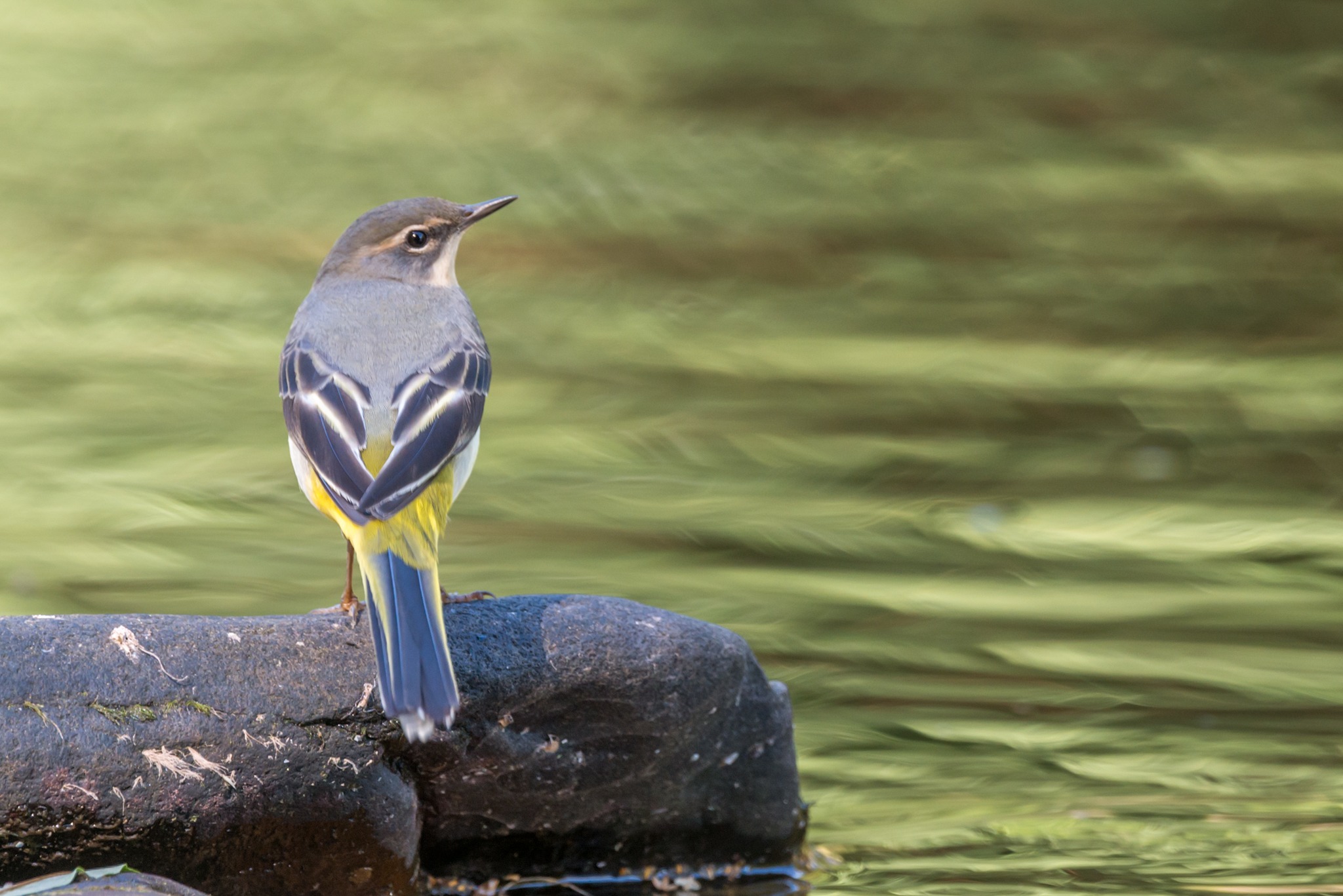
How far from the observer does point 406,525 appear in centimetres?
527

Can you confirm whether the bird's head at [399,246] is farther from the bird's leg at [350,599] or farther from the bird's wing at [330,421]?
the bird's leg at [350,599]

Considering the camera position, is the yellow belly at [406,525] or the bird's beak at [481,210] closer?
the yellow belly at [406,525]

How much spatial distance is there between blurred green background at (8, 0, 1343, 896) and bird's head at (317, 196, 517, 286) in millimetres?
1630

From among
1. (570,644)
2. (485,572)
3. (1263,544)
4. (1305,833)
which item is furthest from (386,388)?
(1263,544)

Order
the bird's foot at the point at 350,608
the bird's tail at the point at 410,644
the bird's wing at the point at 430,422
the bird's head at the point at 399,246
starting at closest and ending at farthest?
the bird's tail at the point at 410,644 < the bird's wing at the point at 430,422 < the bird's foot at the point at 350,608 < the bird's head at the point at 399,246

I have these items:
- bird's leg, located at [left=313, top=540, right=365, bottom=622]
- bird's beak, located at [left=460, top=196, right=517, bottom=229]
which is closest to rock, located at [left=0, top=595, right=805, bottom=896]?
bird's leg, located at [left=313, top=540, right=365, bottom=622]

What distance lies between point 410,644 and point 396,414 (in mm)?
851

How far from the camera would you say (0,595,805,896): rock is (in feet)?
15.7

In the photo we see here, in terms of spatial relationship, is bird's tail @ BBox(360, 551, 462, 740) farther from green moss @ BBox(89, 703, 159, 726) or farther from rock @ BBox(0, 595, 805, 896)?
green moss @ BBox(89, 703, 159, 726)

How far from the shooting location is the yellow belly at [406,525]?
522 cm

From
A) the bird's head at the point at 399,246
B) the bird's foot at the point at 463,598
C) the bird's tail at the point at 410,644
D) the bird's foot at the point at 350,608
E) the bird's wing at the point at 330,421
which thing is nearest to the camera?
the bird's tail at the point at 410,644

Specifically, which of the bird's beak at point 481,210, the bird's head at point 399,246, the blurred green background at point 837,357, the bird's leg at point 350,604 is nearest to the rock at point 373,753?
the bird's leg at point 350,604

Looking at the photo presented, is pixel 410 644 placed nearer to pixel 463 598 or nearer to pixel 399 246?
pixel 463 598

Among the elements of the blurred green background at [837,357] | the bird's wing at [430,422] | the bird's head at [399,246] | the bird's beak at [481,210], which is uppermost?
the bird's beak at [481,210]
